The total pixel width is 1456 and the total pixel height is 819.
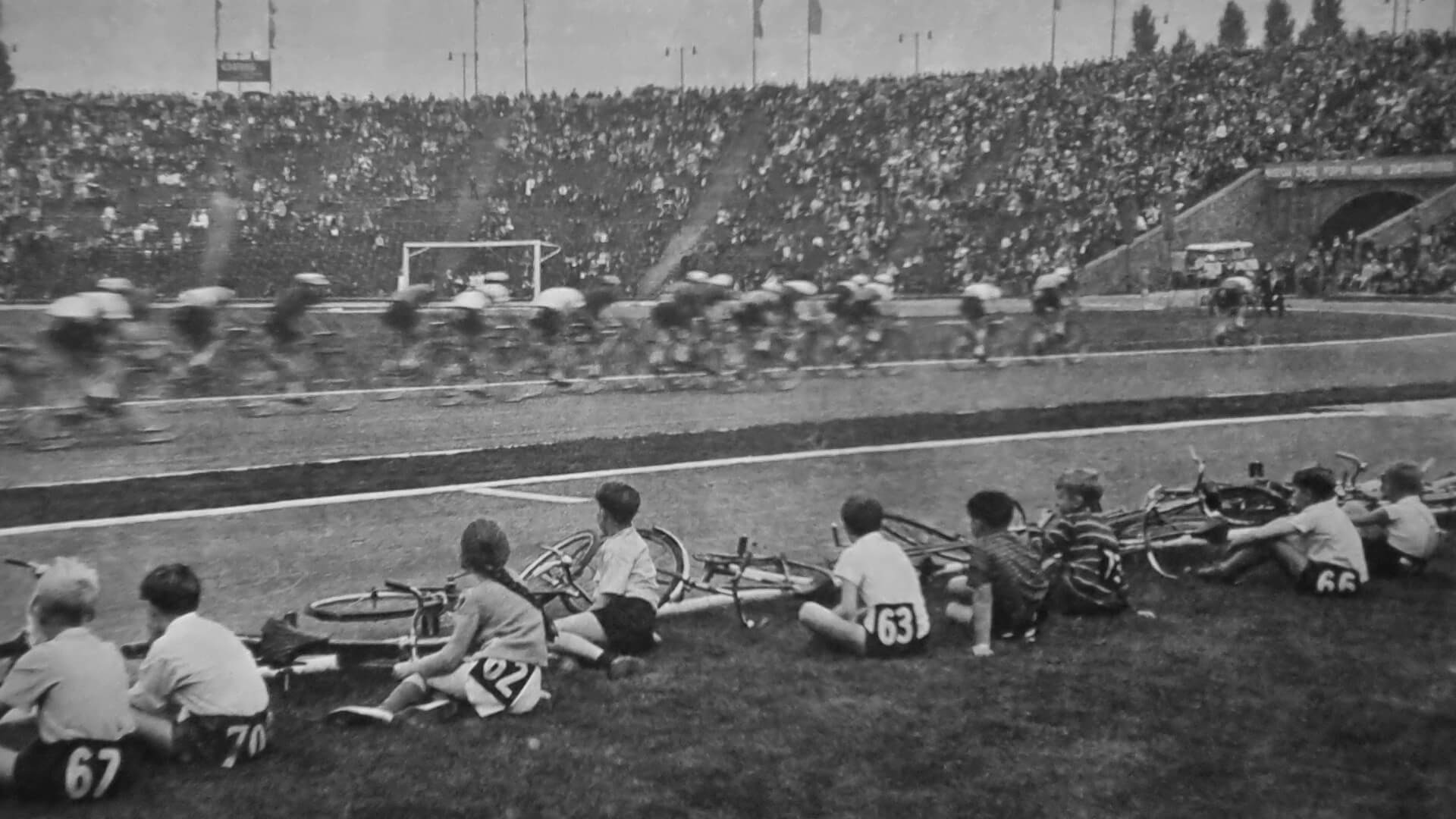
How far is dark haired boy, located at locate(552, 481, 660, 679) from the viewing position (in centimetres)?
610

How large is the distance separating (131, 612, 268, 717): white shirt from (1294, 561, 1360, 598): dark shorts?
220 inches

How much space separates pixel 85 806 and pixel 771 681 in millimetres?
2727

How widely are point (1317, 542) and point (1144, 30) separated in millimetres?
6648

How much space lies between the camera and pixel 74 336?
9.97 m

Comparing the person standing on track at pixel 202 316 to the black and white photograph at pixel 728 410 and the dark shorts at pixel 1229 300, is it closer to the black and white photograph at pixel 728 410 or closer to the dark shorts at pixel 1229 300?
the black and white photograph at pixel 728 410

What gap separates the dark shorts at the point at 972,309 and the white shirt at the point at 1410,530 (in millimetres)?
8013

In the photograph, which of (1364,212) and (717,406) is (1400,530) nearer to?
(717,406)

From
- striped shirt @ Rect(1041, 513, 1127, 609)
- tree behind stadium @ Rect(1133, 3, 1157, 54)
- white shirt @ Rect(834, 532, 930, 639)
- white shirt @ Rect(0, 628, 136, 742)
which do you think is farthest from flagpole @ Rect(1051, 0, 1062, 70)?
white shirt @ Rect(0, 628, 136, 742)

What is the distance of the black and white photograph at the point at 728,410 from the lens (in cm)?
491

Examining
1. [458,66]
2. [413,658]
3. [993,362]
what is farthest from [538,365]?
[413,658]

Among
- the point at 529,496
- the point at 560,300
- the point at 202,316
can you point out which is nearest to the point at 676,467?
the point at 529,496

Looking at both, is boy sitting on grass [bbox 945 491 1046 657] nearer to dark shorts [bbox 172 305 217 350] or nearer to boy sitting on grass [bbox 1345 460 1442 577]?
boy sitting on grass [bbox 1345 460 1442 577]

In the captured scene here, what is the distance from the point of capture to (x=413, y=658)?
18.6ft

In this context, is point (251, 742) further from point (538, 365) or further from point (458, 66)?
point (538, 365)
